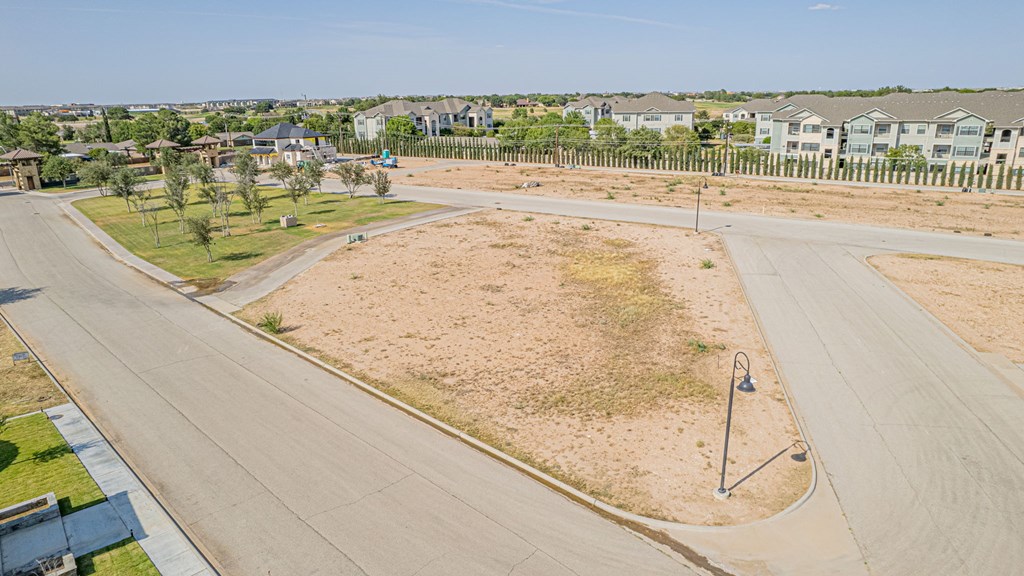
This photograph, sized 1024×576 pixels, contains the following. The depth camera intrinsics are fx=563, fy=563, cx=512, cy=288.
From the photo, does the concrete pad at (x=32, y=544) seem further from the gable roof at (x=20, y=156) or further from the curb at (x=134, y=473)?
the gable roof at (x=20, y=156)

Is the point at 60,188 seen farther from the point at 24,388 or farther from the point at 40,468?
the point at 40,468

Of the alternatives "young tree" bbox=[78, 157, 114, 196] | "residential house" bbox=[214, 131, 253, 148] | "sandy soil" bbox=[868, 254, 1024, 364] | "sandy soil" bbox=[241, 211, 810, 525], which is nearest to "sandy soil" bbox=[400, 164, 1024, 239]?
"sandy soil" bbox=[868, 254, 1024, 364]

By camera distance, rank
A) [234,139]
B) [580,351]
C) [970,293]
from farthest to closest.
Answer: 1. [234,139]
2. [970,293]
3. [580,351]

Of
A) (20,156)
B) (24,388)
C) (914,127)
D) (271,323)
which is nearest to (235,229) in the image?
(271,323)

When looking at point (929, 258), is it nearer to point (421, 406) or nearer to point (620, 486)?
point (620, 486)

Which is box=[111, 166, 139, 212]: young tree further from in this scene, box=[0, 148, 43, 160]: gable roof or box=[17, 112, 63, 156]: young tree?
box=[17, 112, 63, 156]: young tree

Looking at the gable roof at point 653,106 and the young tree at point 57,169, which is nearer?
the young tree at point 57,169

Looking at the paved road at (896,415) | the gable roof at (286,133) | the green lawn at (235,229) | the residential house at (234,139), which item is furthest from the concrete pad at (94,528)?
the residential house at (234,139)
